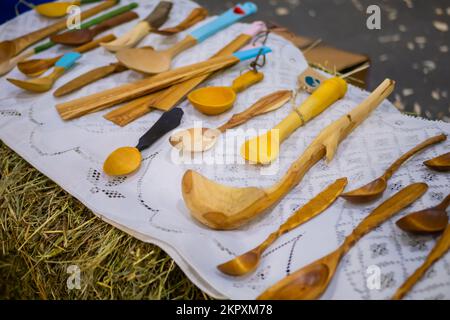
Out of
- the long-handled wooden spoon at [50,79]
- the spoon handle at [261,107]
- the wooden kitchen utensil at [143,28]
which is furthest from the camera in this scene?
the wooden kitchen utensil at [143,28]

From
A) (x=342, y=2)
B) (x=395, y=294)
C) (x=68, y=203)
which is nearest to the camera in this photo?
(x=395, y=294)

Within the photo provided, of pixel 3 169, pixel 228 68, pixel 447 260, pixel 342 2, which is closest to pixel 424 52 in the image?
pixel 342 2

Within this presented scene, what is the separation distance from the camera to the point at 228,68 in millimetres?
1202

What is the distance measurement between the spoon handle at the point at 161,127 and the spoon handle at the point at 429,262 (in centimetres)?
52

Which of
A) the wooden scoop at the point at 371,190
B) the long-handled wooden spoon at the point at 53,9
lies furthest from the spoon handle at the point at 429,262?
the long-handled wooden spoon at the point at 53,9

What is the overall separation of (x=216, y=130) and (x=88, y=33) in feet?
1.97

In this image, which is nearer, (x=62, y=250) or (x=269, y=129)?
(x=62, y=250)

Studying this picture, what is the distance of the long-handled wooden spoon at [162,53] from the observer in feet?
3.82

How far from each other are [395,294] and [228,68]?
717 mm

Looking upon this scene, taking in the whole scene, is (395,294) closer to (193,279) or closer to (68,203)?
(193,279)

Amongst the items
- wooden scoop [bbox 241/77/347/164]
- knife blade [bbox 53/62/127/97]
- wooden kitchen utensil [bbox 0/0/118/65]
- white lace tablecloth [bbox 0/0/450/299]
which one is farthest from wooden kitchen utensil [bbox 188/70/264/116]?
wooden kitchen utensil [bbox 0/0/118/65]

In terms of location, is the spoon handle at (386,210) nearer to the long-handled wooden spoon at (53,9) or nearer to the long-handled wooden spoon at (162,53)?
the long-handled wooden spoon at (162,53)

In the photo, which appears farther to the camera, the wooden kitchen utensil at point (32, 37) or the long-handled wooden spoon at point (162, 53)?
the wooden kitchen utensil at point (32, 37)

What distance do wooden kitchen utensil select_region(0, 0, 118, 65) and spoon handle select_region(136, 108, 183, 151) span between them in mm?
545
